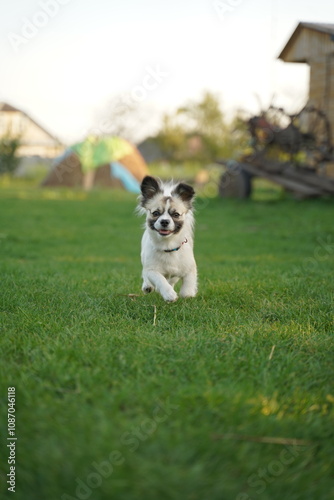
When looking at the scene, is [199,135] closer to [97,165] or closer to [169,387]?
[97,165]

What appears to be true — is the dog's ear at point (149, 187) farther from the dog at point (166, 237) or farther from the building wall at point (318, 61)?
the building wall at point (318, 61)

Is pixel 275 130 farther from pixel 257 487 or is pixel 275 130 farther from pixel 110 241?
pixel 257 487

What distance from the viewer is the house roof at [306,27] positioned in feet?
52.1

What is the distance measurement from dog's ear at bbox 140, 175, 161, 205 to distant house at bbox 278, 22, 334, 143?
12.7 m

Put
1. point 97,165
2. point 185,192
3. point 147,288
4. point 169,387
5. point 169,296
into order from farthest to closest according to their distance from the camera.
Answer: point 97,165 → point 185,192 → point 147,288 → point 169,296 → point 169,387

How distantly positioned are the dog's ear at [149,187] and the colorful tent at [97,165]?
22.5m

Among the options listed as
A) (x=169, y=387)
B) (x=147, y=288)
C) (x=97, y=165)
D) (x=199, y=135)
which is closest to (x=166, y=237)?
(x=147, y=288)

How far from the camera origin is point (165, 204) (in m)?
5.25

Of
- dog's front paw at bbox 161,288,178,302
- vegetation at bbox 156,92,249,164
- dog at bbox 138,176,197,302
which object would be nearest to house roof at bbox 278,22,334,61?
dog at bbox 138,176,197,302

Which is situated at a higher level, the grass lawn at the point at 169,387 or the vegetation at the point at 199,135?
the vegetation at the point at 199,135

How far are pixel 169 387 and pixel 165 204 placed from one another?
2466 millimetres

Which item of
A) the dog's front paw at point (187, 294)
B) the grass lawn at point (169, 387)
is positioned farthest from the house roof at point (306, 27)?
the dog's front paw at point (187, 294)

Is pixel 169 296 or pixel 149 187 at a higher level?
pixel 149 187

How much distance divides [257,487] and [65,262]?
6.62 meters
